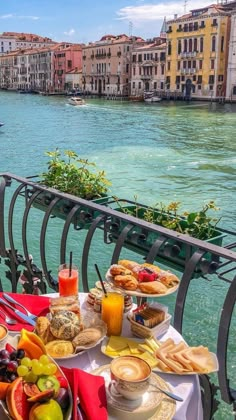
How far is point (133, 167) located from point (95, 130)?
11.2m

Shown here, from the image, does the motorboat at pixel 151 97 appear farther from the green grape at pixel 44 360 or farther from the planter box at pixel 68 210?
the green grape at pixel 44 360

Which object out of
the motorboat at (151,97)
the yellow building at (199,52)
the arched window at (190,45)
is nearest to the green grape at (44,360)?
the yellow building at (199,52)

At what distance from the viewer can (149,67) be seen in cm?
6144

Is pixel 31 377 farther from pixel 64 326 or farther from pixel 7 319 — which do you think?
pixel 7 319

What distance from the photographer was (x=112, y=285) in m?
1.67

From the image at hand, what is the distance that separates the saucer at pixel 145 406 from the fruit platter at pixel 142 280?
0.38 metres

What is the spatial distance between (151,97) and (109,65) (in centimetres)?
1593

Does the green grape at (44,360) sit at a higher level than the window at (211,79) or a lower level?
lower

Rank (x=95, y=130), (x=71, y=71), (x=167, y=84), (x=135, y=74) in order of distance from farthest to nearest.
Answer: (x=71, y=71) < (x=135, y=74) < (x=167, y=84) < (x=95, y=130)

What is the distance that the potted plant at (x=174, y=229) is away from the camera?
2.23m

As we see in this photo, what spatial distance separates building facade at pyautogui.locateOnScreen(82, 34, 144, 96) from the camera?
66125mm

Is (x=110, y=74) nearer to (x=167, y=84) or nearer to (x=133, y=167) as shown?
(x=167, y=84)

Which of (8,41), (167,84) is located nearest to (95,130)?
(167,84)

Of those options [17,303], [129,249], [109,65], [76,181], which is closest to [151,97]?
[109,65]
